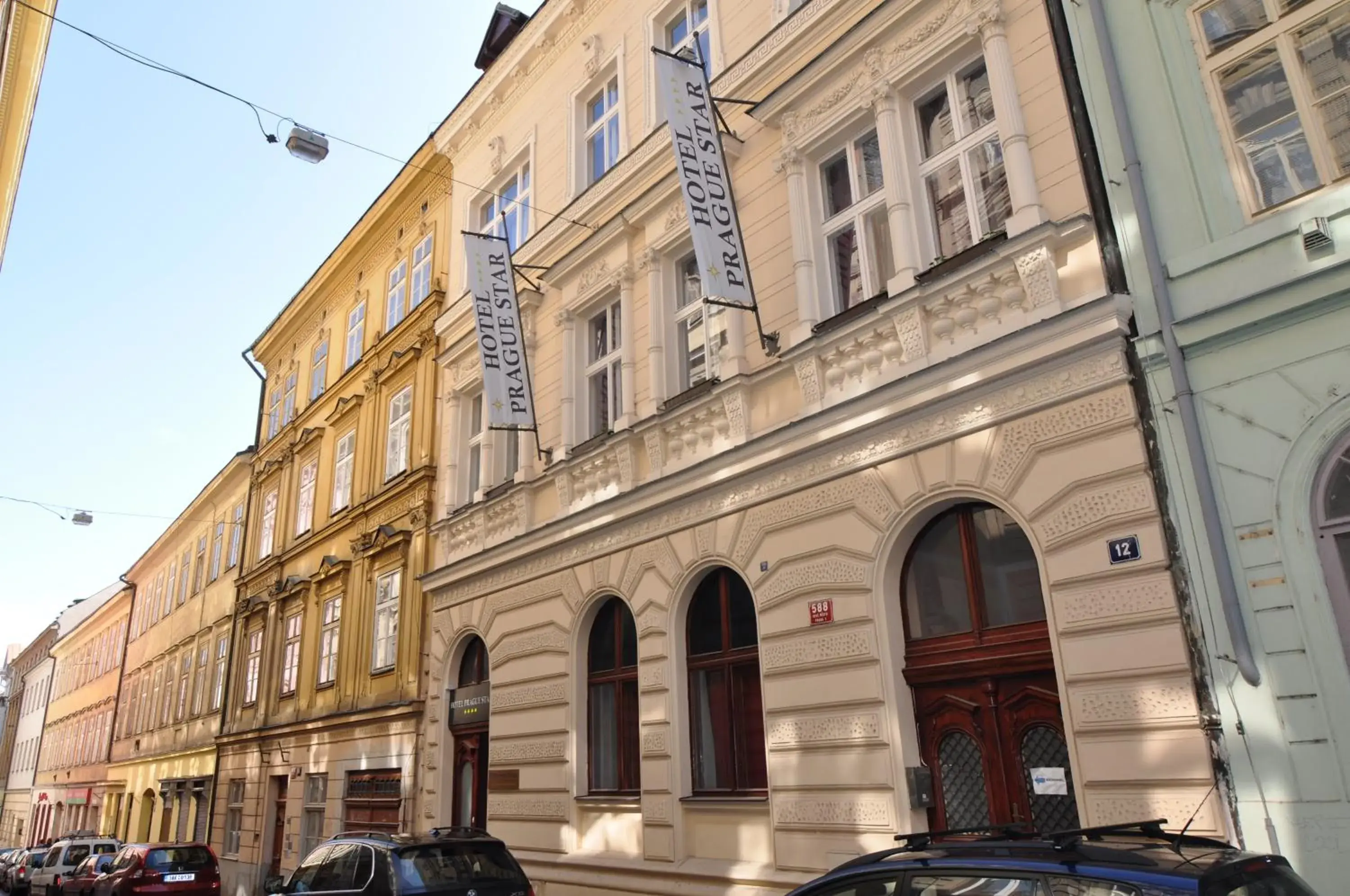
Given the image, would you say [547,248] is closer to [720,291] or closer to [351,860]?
[720,291]

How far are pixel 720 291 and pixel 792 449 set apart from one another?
1.76 metres

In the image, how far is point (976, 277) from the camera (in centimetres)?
807

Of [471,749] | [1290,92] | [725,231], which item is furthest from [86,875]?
[1290,92]

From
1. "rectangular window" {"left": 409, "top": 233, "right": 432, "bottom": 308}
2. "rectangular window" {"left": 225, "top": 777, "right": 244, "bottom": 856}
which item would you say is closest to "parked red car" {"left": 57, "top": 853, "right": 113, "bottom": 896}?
"rectangular window" {"left": 225, "top": 777, "right": 244, "bottom": 856}

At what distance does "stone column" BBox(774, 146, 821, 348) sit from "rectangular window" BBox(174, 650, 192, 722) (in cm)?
2623

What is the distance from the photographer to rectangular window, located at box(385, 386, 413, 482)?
59.6 ft

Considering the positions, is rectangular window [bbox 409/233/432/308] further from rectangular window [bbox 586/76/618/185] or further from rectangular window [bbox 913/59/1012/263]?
rectangular window [bbox 913/59/1012/263]

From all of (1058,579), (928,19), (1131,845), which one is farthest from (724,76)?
(1131,845)

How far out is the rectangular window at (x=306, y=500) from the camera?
22.4 meters

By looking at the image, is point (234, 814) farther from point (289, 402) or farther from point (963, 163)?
point (963, 163)

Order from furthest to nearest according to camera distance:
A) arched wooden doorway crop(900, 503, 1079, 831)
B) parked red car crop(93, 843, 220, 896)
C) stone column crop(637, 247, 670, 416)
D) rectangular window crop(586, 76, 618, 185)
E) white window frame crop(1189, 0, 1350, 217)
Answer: parked red car crop(93, 843, 220, 896) < rectangular window crop(586, 76, 618, 185) < stone column crop(637, 247, 670, 416) < arched wooden doorway crop(900, 503, 1079, 831) < white window frame crop(1189, 0, 1350, 217)

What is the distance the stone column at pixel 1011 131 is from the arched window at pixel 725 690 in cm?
464

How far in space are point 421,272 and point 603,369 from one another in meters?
7.63

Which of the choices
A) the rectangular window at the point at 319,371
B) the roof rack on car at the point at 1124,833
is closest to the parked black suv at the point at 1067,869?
the roof rack on car at the point at 1124,833
